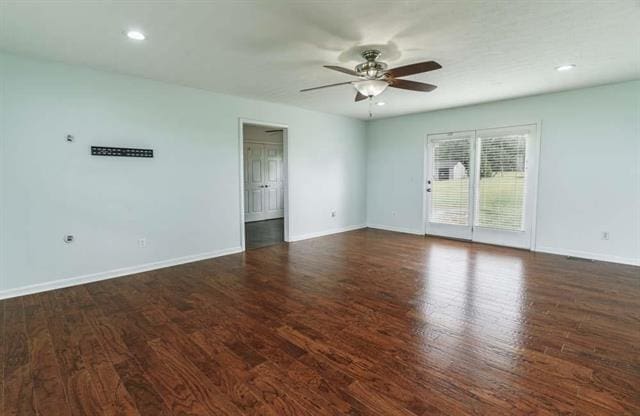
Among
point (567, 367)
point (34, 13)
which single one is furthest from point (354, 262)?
point (34, 13)

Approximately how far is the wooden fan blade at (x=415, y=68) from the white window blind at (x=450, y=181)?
3605mm

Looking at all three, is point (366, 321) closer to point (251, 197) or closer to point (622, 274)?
point (622, 274)

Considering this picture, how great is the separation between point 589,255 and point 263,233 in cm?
577

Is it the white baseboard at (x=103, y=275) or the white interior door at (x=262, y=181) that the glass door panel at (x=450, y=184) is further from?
the white baseboard at (x=103, y=275)

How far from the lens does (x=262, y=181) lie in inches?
350

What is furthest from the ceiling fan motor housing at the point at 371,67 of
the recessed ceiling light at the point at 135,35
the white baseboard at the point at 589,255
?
the white baseboard at the point at 589,255

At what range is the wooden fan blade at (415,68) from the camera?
268 cm

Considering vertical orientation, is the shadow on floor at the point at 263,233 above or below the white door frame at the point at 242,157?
below

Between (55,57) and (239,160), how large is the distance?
2.51 meters

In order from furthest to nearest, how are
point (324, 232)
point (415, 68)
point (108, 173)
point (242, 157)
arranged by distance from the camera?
1. point (324, 232)
2. point (242, 157)
3. point (108, 173)
4. point (415, 68)

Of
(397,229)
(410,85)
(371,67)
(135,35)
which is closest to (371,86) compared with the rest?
(371,67)

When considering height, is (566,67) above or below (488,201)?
above

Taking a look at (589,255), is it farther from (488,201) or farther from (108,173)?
(108,173)

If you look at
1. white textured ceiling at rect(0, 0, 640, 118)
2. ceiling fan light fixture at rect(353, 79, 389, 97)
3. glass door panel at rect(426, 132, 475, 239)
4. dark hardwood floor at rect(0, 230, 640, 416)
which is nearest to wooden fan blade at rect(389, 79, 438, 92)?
ceiling fan light fixture at rect(353, 79, 389, 97)
